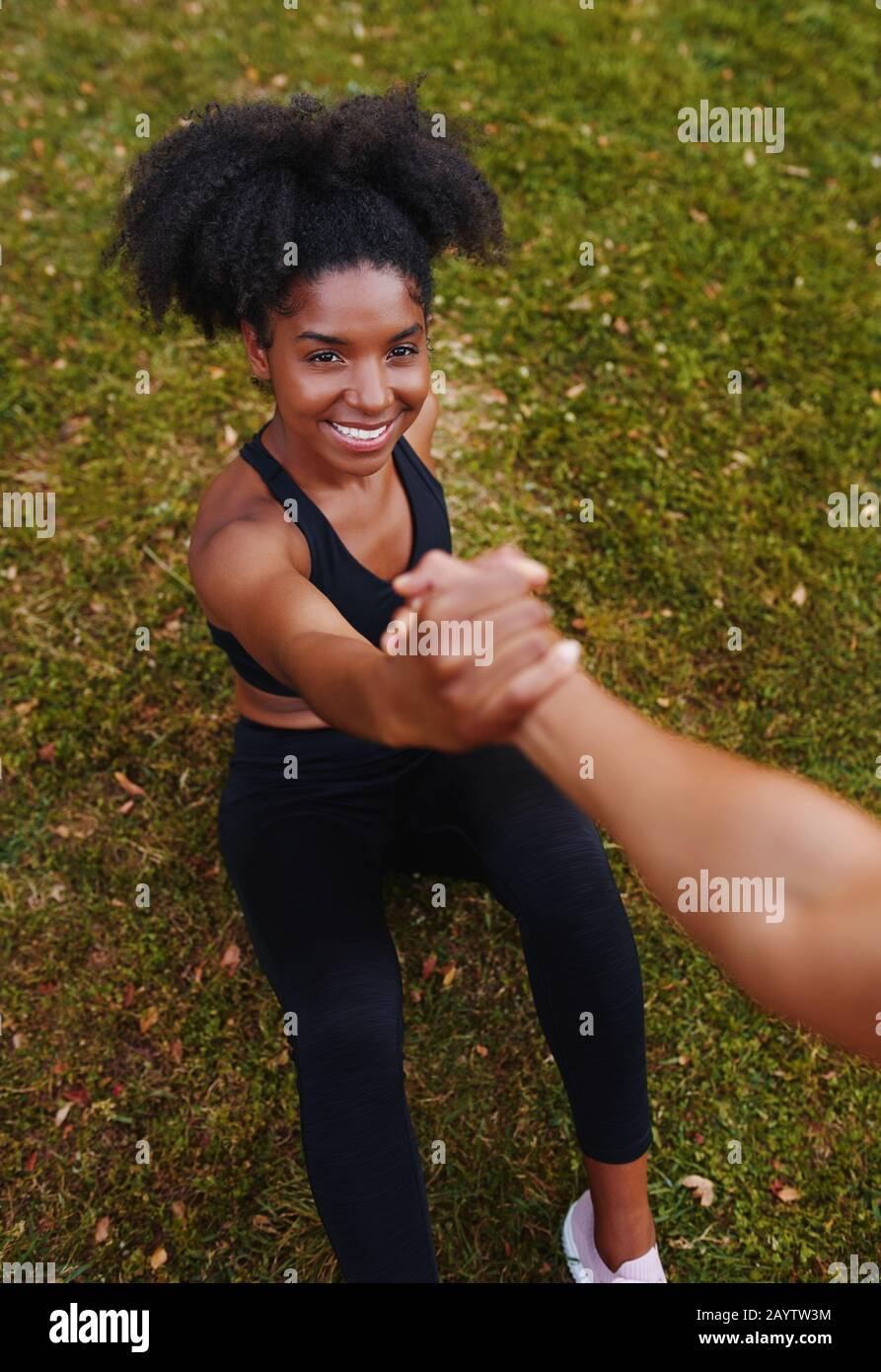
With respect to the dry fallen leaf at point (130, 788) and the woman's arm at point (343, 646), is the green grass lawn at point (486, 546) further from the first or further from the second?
the woman's arm at point (343, 646)

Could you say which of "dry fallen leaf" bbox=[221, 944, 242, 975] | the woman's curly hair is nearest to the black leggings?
"dry fallen leaf" bbox=[221, 944, 242, 975]

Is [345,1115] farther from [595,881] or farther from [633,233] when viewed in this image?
[633,233]

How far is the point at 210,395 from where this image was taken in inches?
202

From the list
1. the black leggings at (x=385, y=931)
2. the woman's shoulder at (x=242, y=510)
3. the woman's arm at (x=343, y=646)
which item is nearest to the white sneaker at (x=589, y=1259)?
the black leggings at (x=385, y=931)

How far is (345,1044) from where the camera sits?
8.32 feet

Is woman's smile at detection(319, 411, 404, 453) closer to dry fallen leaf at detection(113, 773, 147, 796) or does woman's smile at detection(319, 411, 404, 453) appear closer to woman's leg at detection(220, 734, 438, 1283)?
woman's leg at detection(220, 734, 438, 1283)

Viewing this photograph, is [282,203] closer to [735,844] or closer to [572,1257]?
[735,844]

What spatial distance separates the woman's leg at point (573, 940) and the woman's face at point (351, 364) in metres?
0.98

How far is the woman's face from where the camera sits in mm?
2594

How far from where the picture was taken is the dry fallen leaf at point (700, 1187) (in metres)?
3.47

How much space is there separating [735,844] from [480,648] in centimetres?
50

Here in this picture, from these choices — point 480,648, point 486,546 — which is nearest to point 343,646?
point 480,648

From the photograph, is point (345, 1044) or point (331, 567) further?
point (331, 567)

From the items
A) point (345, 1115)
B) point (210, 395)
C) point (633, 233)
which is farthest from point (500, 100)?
point (345, 1115)
